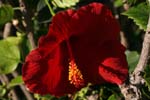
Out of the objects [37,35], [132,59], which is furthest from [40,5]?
[132,59]

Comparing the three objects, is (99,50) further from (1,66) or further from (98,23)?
(1,66)

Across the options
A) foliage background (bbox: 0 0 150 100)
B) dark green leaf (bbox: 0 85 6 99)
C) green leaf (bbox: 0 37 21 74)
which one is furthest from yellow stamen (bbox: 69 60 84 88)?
dark green leaf (bbox: 0 85 6 99)

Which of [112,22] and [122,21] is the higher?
[112,22]

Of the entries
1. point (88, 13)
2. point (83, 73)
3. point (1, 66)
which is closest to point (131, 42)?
point (1, 66)

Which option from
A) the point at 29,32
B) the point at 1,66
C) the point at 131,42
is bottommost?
the point at 131,42

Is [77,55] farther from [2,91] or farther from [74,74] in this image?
[2,91]

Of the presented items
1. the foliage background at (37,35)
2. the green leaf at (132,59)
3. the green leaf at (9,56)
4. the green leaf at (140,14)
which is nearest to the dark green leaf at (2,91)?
the foliage background at (37,35)

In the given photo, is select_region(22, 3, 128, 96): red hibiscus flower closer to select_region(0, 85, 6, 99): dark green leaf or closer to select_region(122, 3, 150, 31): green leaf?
select_region(122, 3, 150, 31): green leaf
